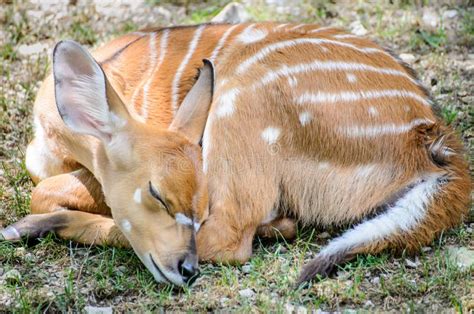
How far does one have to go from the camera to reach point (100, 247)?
14.8 ft

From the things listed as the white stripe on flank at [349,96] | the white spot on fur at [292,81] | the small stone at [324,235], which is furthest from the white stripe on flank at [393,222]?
the white spot on fur at [292,81]

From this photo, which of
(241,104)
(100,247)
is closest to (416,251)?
(241,104)

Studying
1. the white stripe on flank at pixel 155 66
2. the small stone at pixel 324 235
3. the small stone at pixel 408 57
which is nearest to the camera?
the small stone at pixel 324 235

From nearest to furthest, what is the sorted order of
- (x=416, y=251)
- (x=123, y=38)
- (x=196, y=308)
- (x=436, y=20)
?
1. (x=196, y=308)
2. (x=416, y=251)
3. (x=123, y=38)
4. (x=436, y=20)

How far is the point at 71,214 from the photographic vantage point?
4625mm

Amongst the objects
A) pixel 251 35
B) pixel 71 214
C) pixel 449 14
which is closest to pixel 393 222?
pixel 251 35

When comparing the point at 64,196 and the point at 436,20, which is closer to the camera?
the point at 64,196

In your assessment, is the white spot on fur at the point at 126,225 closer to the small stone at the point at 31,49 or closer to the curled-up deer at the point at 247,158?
the curled-up deer at the point at 247,158

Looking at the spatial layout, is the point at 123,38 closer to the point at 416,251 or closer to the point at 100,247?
the point at 100,247

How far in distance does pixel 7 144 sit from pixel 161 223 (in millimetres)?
1898

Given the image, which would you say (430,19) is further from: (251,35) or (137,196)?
(137,196)

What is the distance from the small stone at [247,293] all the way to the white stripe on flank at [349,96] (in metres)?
1.02

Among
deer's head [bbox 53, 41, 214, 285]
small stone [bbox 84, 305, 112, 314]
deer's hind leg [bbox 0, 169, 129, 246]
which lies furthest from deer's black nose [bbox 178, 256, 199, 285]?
deer's hind leg [bbox 0, 169, 129, 246]

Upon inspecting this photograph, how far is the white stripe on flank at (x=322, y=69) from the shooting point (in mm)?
4641
